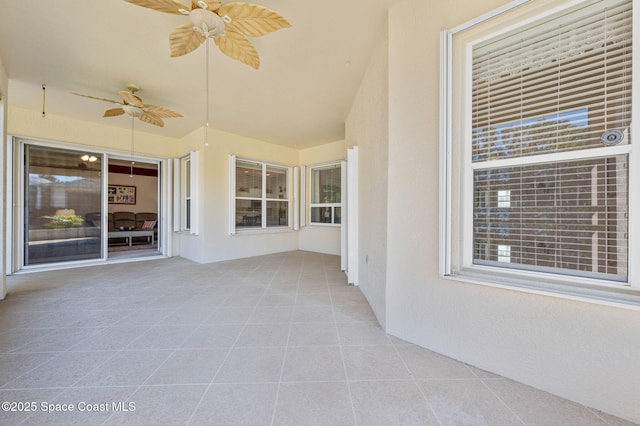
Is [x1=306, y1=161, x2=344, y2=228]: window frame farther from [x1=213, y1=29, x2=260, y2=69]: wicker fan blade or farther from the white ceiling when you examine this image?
[x1=213, y1=29, x2=260, y2=69]: wicker fan blade

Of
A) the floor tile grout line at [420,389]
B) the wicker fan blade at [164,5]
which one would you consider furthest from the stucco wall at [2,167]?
the floor tile grout line at [420,389]

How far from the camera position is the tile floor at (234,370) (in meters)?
1.21

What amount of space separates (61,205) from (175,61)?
383cm

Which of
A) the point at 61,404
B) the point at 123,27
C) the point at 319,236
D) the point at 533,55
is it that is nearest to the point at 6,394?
the point at 61,404

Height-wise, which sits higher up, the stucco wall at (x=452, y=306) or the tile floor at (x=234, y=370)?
the stucco wall at (x=452, y=306)

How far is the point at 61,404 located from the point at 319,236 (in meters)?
4.84

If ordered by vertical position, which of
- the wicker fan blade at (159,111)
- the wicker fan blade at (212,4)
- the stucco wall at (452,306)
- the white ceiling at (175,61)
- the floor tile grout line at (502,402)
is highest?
the white ceiling at (175,61)

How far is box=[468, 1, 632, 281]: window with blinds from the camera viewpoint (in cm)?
127

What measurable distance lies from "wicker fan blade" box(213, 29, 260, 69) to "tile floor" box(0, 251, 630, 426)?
2.40 m

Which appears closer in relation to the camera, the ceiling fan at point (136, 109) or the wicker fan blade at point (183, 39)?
the wicker fan blade at point (183, 39)

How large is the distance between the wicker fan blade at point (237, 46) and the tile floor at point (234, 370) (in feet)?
7.87

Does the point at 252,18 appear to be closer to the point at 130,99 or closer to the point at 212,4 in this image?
the point at 212,4

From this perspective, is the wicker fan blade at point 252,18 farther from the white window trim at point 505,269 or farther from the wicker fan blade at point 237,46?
the white window trim at point 505,269

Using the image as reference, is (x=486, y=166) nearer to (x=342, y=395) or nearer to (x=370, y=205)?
(x=370, y=205)
